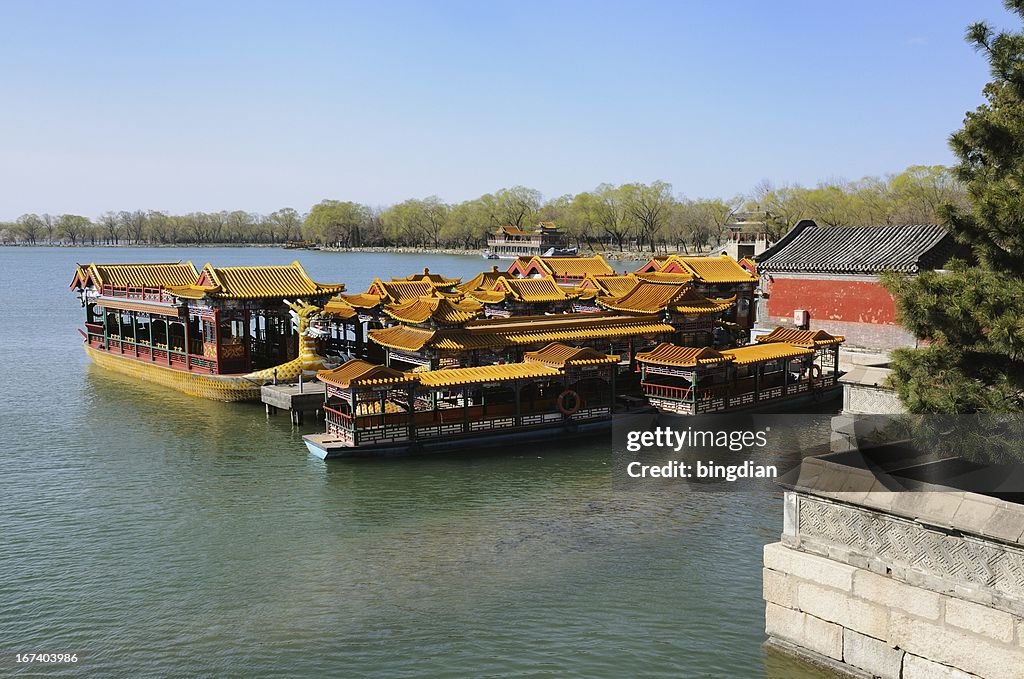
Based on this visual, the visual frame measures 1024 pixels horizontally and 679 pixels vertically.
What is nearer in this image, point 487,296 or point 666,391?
point 666,391

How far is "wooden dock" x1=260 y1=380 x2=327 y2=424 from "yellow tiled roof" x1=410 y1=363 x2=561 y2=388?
5.85 metres

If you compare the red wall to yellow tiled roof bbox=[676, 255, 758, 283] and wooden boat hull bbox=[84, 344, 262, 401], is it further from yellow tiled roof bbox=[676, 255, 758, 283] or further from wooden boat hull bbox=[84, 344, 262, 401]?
wooden boat hull bbox=[84, 344, 262, 401]

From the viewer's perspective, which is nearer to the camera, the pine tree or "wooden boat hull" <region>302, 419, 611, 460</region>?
the pine tree

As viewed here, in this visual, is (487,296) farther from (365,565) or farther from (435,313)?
(365,565)

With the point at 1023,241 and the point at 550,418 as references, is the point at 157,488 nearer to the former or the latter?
the point at 550,418

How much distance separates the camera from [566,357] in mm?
28438

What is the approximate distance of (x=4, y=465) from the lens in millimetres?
25266

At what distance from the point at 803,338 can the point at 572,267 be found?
19159mm

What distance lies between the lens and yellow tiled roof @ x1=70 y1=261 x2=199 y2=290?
141ft

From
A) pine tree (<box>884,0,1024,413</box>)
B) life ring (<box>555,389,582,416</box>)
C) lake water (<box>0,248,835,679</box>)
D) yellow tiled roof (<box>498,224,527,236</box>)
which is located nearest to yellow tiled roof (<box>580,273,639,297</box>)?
life ring (<box>555,389,582,416</box>)

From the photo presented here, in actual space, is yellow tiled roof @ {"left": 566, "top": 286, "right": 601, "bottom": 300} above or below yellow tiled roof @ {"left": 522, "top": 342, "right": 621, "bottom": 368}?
above

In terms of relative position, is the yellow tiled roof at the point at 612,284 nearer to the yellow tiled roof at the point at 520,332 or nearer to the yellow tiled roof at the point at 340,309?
the yellow tiled roof at the point at 520,332

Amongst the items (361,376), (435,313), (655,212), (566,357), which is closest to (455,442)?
(361,376)

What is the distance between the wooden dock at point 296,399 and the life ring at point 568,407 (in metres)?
8.19
